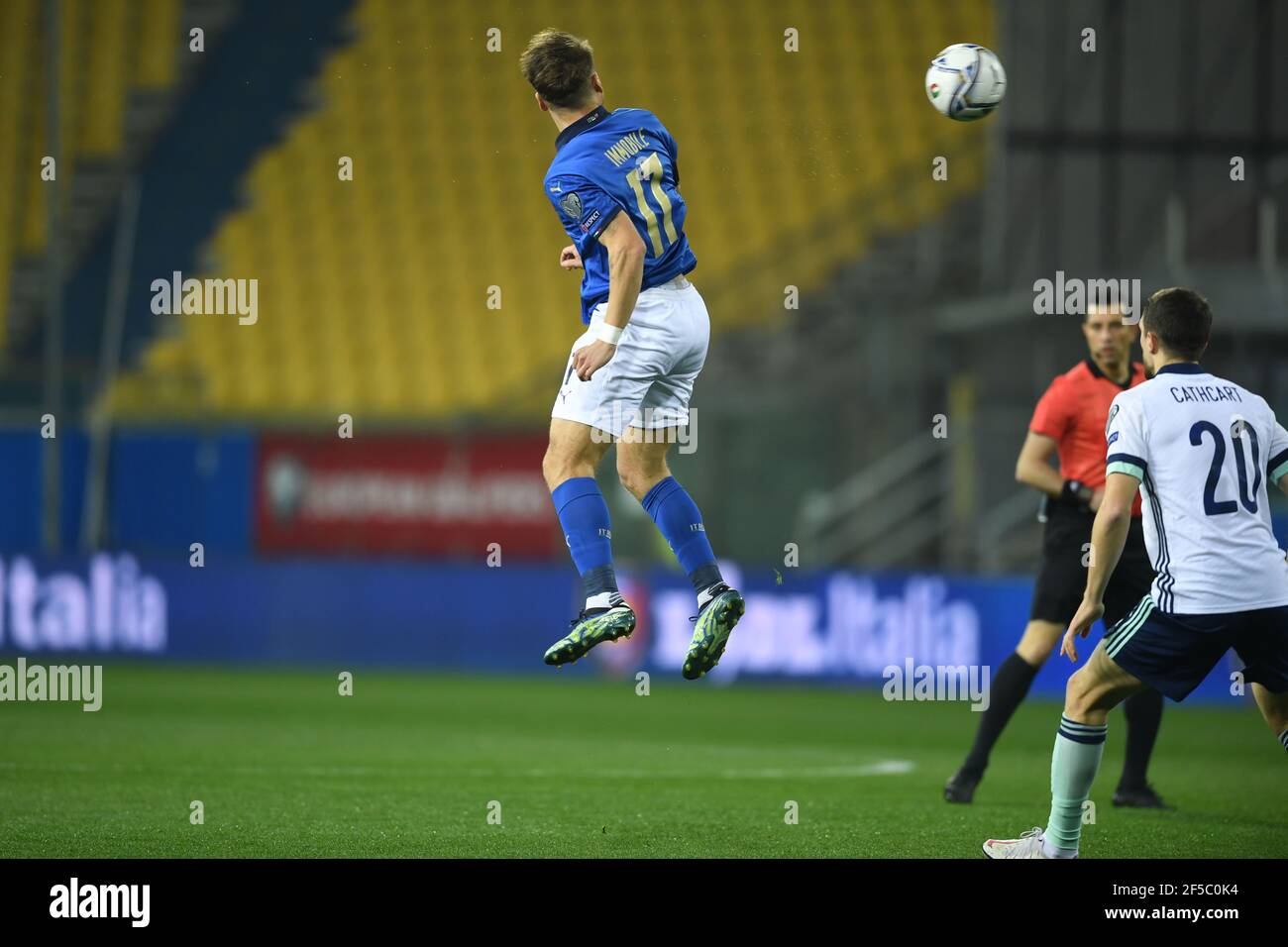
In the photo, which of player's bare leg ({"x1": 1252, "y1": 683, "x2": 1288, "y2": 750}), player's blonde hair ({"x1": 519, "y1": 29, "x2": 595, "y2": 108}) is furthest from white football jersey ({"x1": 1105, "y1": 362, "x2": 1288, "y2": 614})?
player's blonde hair ({"x1": 519, "y1": 29, "x2": 595, "y2": 108})

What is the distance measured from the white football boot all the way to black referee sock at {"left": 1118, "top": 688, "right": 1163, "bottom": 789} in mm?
2222

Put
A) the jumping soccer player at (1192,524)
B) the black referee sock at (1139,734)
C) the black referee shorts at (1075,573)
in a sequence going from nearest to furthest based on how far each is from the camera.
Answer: the jumping soccer player at (1192,524) → the black referee shorts at (1075,573) → the black referee sock at (1139,734)

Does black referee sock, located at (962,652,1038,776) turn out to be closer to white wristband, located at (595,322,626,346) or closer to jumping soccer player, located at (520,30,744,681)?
jumping soccer player, located at (520,30,744,681)

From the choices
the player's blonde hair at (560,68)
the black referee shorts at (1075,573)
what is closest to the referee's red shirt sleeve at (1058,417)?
the black referee shorts at (1075,573)

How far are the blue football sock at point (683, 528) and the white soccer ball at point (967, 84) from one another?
207cm

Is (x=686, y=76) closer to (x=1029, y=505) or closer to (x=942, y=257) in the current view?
(x=942, y=257)

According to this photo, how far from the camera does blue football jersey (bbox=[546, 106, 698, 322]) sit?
678cm

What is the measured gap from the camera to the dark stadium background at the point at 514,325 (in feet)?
51.6

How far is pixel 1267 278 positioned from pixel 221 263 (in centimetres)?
1088

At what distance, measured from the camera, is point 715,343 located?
63.3 ft

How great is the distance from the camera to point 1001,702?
8539mm
